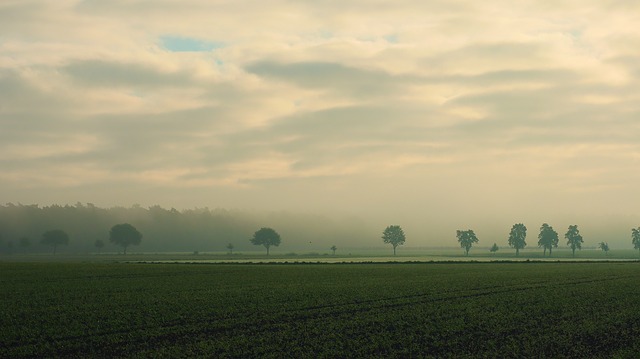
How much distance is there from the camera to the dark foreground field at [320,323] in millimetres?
25250

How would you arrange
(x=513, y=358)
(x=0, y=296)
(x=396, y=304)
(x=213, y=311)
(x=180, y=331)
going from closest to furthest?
(x=513, y=358) < (x=180, y=331) < (x=213, y=311) < (x=396, y=304) < (x=0, y=296)

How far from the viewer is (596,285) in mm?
60000

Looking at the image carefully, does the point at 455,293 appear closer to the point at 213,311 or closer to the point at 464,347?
the point at 213,311

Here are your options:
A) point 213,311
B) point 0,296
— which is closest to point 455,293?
point 213,311

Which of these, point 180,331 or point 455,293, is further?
point 455,293

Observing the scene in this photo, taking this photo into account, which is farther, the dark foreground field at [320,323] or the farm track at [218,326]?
the farm track at [218,326]

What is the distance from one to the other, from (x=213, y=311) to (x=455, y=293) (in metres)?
21.6

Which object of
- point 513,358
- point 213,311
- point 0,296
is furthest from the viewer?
point 0,296

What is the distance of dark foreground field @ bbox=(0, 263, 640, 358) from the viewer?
25250 mm

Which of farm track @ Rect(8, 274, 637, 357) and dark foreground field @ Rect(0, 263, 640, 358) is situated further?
farm track @ Rect(8, 274, 637, 357)

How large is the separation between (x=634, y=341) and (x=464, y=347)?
7.92 metres

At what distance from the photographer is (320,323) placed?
32219mm

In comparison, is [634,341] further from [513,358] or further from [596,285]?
[596,285]

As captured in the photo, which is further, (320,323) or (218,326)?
(320,323)
